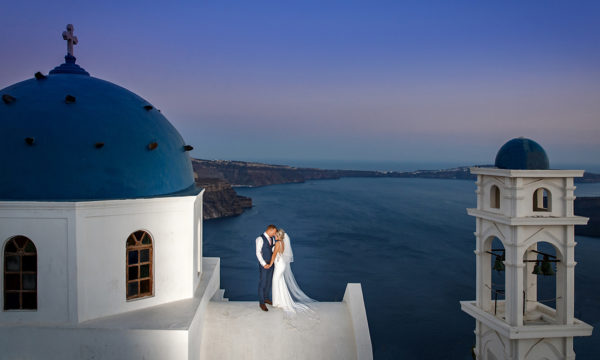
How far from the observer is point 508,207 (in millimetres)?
9062

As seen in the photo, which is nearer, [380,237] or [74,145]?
[74,145]

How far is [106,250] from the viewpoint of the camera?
7.55m

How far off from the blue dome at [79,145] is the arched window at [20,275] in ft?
2.68

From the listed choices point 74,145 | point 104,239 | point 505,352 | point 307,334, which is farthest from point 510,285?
point 74,145

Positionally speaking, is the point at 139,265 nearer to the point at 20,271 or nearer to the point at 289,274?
the point at 20,271

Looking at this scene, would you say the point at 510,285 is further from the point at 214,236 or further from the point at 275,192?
the point at 275,192

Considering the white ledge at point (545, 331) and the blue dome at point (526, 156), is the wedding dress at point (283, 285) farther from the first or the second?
the blue dome at point (526, 156)

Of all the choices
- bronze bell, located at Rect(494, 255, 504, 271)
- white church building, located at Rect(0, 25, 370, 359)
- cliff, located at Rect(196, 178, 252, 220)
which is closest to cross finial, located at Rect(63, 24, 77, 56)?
white church building, located at Rect(0, 25, 370, 359)

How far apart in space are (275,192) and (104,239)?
279 feet

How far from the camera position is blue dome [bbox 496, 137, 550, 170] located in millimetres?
9094

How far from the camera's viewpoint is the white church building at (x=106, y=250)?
7199mm

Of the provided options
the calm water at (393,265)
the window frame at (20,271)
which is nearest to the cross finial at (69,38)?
the window frame at (20,271)

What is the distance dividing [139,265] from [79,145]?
7.80 ft

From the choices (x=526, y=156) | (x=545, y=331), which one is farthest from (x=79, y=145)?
(x=545, y=331)
